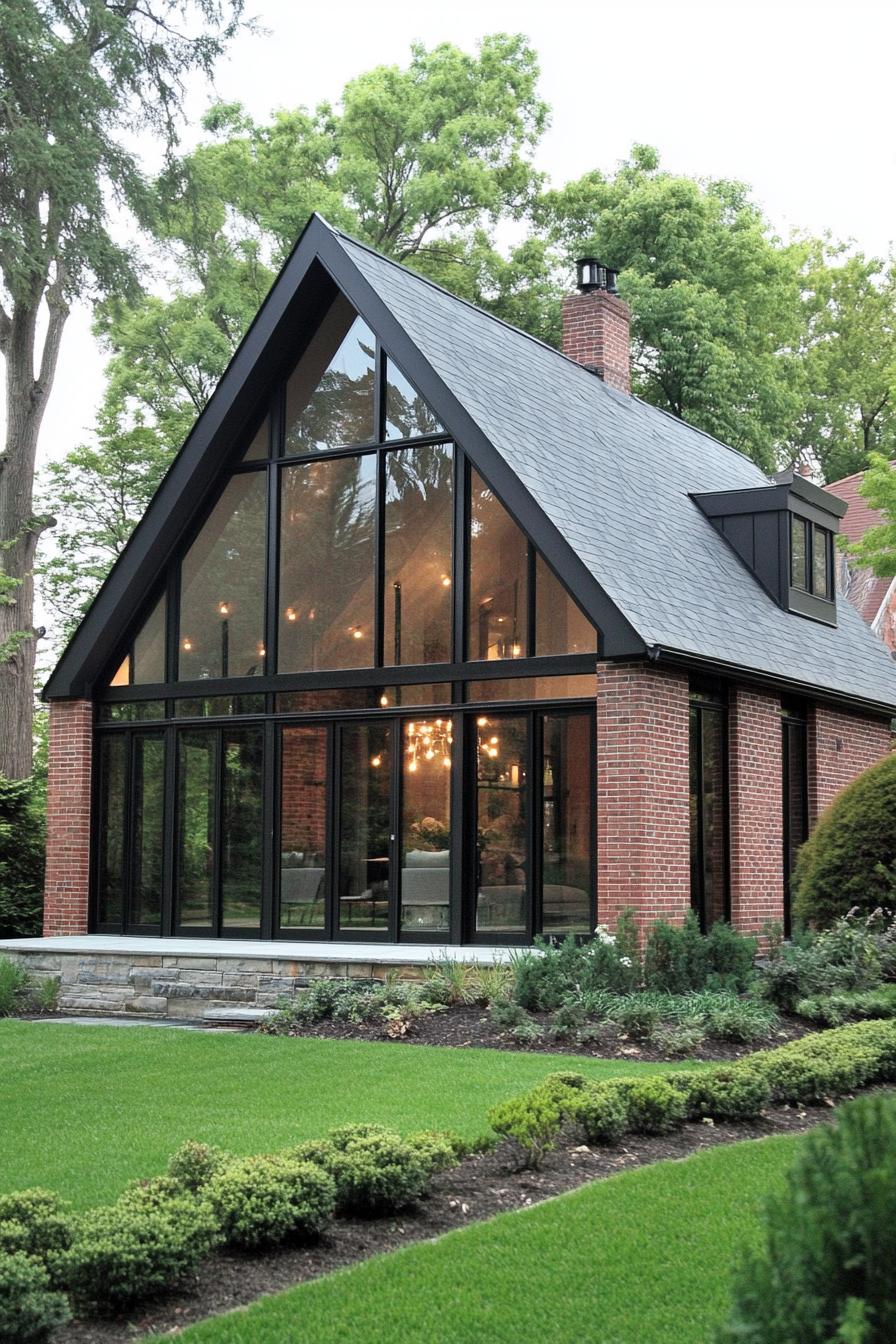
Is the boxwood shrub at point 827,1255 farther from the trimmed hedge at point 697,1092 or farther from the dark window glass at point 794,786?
the dark window glass at point 794,786

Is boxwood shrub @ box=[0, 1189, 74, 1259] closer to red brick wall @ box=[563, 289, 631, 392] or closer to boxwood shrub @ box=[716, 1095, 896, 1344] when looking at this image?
boxwood shrub @ box=[716, 1095, 896, 1344]

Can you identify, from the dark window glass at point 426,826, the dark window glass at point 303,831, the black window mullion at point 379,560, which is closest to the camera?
the dark window glass at point 426,826

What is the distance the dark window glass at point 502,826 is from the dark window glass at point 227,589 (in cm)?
289

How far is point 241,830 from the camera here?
14.4 meters

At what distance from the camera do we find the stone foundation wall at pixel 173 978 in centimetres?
1184

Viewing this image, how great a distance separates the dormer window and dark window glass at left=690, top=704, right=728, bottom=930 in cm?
370

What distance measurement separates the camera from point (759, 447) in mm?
29812

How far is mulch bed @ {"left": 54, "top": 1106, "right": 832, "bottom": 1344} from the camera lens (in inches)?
173

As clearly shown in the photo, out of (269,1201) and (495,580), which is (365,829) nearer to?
(495,580)

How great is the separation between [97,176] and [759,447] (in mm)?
14966

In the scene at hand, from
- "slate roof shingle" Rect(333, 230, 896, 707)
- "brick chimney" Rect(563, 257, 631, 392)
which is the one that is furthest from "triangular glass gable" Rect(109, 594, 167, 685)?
"brick chimney" Rect(563, 257, 631, 392)

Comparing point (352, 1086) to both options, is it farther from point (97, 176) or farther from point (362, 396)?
point (97, 176)

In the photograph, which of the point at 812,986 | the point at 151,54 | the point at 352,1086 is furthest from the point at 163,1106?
the point at 151,54

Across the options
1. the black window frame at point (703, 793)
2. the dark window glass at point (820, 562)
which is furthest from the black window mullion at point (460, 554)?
the dark window glass at point (820, 562)
